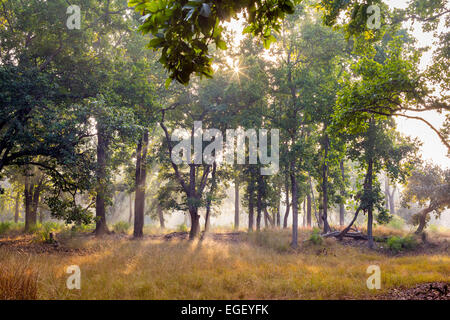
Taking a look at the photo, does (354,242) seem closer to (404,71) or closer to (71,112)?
(404,71)

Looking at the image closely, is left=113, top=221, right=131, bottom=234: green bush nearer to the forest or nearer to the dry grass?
the forest

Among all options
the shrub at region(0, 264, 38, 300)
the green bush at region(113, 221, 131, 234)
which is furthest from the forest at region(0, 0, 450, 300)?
the green bush at region(113, 221, 131, 234)

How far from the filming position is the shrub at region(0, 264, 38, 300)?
5.39 metres

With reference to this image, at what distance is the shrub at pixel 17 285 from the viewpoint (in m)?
5.39

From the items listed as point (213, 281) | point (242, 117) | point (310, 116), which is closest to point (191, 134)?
point (242, 117)

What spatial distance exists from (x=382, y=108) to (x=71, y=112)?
1194cm

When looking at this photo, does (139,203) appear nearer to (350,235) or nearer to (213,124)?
(213,124)

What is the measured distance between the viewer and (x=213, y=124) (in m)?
19.2

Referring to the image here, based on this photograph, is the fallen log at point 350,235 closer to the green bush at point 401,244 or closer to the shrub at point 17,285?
the green bush at point 401,244

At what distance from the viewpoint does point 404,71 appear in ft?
22.6

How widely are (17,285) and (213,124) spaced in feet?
50.3

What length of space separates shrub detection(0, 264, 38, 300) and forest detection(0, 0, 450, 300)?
38 millimetres

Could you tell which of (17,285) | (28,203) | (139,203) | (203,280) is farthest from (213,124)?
(28,203)

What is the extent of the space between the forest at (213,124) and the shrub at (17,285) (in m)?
0.04
